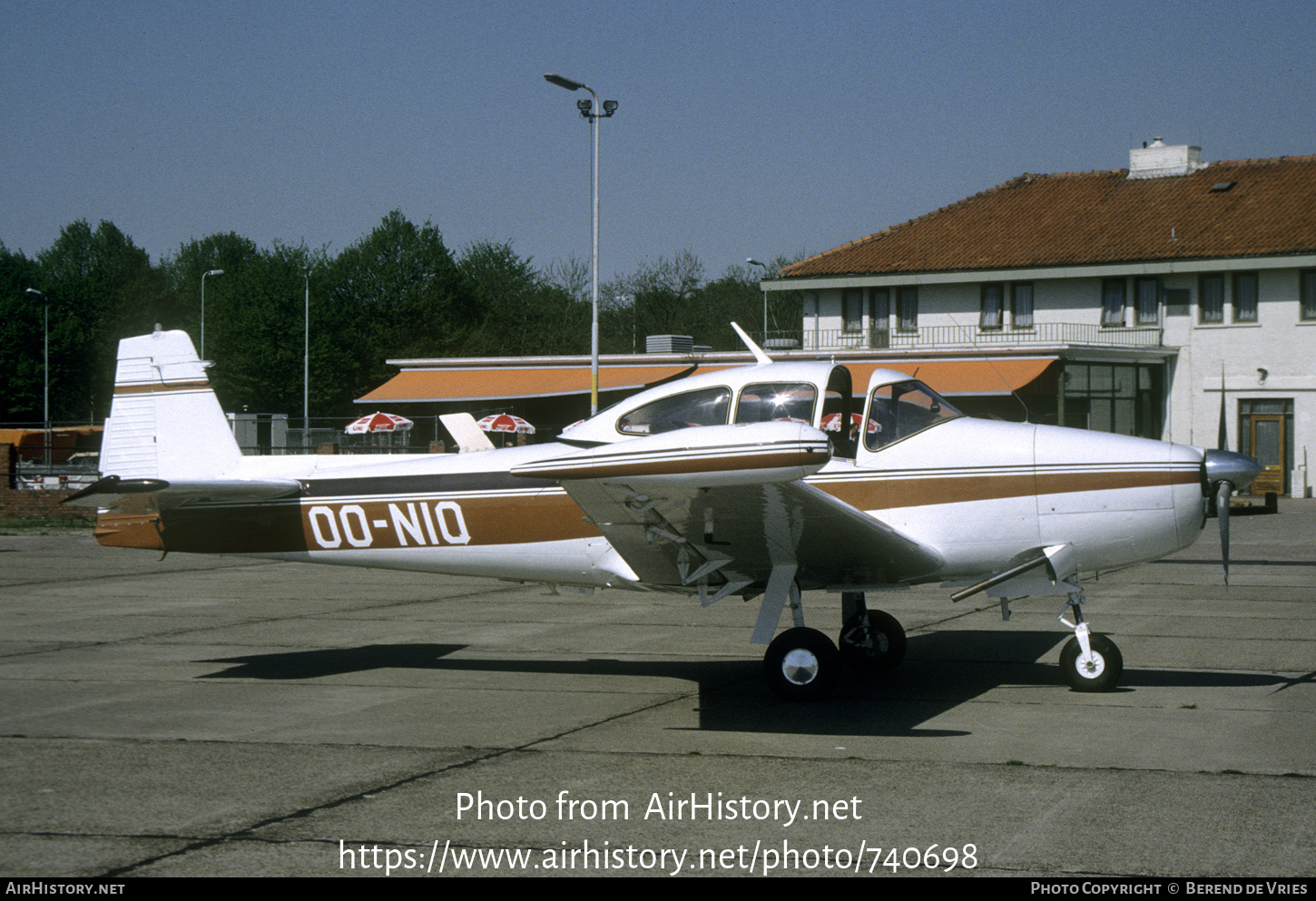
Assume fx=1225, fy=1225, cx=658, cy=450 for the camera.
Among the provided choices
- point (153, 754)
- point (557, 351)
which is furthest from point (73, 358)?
point (153, 754)

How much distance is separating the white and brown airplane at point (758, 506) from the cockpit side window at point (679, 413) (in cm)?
1

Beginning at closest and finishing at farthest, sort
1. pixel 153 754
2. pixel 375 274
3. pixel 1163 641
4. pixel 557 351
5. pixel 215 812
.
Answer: pixel 215 812
pixel 153 754
pixel 1163 641
pixel 557 351
pixel 375 274

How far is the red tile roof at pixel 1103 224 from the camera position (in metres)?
38.0

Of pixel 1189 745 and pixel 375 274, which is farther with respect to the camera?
pixel 375 274

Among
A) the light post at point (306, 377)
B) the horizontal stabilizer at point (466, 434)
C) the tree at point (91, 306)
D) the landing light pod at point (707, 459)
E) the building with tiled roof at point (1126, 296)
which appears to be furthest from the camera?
the tree at point (91, 306)

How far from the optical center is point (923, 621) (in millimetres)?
12406

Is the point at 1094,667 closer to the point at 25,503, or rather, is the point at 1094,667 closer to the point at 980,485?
the point at 980,485

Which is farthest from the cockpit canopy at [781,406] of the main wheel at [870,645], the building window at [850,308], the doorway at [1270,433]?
the building window at [850,308]

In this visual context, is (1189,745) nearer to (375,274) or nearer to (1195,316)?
(1195,316)

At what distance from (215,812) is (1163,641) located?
8293mm

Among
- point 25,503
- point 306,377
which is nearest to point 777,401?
point 25,503

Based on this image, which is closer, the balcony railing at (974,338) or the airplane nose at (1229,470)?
the airplane nose at (1229,470)

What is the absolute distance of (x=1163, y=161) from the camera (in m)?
43.1

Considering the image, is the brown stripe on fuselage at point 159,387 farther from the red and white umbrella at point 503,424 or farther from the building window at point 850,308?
the building window at point 850,308
